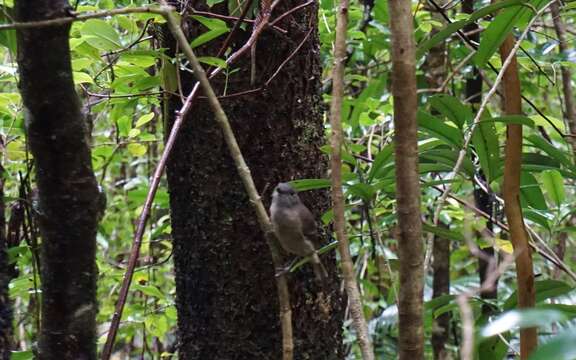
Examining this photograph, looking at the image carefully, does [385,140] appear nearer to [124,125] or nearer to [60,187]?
[124,125]

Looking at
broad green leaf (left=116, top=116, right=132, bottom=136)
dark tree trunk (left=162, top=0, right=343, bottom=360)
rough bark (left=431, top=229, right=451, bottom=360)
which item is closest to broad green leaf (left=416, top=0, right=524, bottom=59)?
dark tree trunk (left=162, top=0, right=343, bottom=360)

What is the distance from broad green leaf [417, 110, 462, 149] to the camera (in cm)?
166

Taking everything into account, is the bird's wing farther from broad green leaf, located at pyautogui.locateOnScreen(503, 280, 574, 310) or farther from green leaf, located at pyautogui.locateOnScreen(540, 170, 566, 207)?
green leaf, located at pyautogui.locateOnScreen(540, 170, 566, 207)

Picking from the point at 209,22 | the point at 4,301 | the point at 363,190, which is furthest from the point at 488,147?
the point at 4,301

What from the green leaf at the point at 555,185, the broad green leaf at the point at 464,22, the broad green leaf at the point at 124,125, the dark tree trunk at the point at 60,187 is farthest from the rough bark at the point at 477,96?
the dark tree trunk at the point at 60,187

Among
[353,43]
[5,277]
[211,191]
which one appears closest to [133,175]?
[353,43]

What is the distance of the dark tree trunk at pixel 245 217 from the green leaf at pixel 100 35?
0.75 feet

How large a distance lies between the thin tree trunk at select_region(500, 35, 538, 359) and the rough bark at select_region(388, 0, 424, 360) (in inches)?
19.0

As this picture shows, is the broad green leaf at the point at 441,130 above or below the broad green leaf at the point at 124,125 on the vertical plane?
below

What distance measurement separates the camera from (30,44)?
97cm

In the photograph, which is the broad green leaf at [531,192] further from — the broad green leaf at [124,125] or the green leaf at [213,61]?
the broad green leaf at [124,125]

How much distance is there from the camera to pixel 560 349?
63 centimetres

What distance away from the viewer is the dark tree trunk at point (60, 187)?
0.98 meters

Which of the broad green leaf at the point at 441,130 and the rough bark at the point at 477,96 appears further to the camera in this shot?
the rough bark at the point at 477,96
